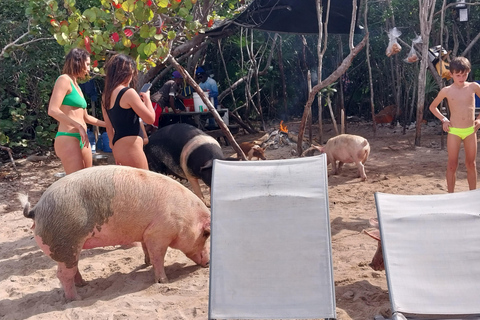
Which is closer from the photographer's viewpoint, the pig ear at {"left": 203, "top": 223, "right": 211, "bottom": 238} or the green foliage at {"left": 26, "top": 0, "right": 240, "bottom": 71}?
the pig ear at {"left": 203, "top": 223, "right": 211, "bottom": 238}

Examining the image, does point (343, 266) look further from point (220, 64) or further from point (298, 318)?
point (220, 64)

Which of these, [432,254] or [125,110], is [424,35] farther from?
[432,254]

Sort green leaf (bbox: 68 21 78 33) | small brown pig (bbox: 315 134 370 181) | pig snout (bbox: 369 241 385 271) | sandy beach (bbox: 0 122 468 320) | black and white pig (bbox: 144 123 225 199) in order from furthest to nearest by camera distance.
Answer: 1. small brown pig (bbox: 315 134 370 181)
2. black and white pig (bbox: 144 123 225 199)
3. green leaf (bbox: 68 21 78 33)
4. pig snout (bbox: 369 241 385 271)
5. sandy beach (bbox: 0 122 468 320)

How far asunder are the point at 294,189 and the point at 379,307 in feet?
3.26

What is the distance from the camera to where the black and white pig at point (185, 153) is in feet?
20.7

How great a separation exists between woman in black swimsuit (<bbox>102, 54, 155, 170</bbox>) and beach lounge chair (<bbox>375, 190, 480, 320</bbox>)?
219cm

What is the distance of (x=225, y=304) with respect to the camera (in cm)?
314

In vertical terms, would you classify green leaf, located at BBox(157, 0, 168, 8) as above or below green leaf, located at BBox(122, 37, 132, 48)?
above

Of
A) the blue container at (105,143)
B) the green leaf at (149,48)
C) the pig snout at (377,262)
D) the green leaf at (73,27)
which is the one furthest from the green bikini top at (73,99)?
the blue container at (105,143)

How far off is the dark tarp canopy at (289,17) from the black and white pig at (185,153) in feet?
7.55

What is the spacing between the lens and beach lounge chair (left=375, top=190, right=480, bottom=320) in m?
3.03

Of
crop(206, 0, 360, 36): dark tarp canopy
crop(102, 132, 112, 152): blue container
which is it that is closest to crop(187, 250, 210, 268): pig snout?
crop(206, 0, 360, 36): dark tarp canopy

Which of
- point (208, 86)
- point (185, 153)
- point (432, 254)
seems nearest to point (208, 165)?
point (185, 153)

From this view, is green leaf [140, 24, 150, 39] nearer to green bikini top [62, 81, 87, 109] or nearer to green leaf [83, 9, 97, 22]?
green leaf [83, 9, 97, 22]
